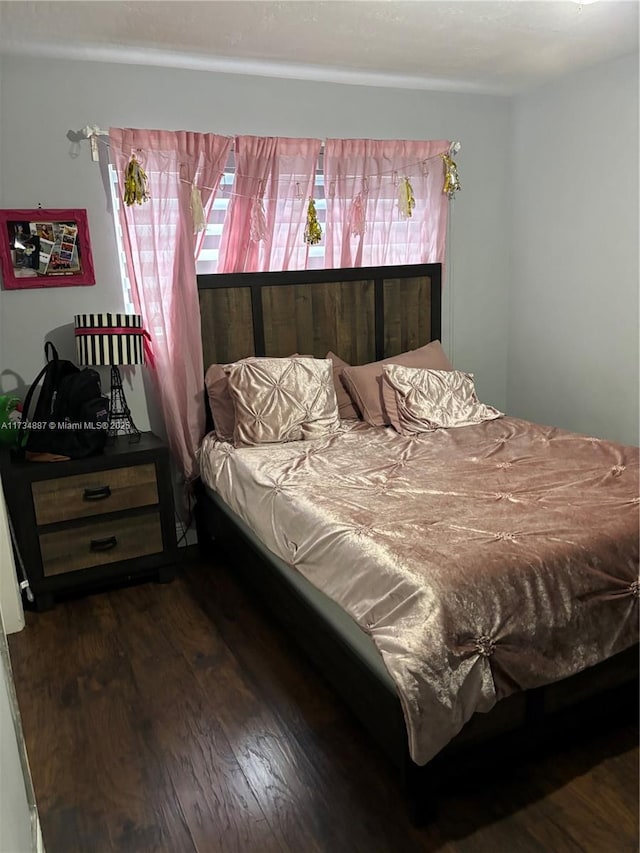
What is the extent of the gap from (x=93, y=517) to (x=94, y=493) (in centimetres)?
12

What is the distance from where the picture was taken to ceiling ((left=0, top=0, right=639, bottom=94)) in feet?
8.13

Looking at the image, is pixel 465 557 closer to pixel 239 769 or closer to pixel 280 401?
pixel 239 769

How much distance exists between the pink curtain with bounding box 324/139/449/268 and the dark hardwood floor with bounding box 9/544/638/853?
6.96 ft

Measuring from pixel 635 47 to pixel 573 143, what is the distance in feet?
1.86

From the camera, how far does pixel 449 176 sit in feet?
11.9

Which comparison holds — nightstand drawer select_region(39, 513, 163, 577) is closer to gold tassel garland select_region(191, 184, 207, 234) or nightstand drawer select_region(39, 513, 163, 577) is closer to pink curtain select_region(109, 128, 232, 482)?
pink curtain select_region(109, 128, 232, 482)

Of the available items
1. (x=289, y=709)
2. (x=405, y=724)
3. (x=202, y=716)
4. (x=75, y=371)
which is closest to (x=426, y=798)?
(x=405, y=724)

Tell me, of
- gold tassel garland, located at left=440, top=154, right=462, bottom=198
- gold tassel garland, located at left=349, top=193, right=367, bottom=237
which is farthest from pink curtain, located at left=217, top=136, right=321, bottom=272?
gold tassel garland, located at left=440, top=154, right=462, bottom=198

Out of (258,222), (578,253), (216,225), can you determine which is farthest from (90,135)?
(578,253)

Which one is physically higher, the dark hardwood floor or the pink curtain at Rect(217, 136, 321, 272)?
the pink curtain at Rect(217, 136, 321, 272)

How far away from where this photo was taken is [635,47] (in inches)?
123

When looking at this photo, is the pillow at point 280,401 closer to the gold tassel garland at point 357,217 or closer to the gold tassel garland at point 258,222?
the gold tassel garland at point 258,222

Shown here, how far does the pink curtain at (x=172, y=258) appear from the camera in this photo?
3.12 m

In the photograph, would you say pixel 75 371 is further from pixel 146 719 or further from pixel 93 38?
pixel 146 719
